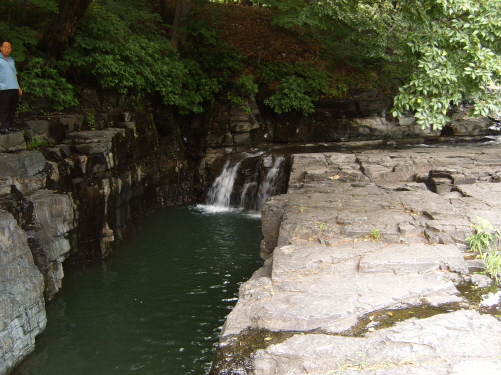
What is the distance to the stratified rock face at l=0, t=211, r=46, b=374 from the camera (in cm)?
575

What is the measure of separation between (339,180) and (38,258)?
19.5ft

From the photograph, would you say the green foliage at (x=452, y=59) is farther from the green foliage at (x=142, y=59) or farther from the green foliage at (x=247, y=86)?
the green foliage at (x=247, y=86)

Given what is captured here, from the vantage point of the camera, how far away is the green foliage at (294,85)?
15617mm

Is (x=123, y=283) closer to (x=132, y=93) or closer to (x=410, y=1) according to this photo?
(x=132, y=93)

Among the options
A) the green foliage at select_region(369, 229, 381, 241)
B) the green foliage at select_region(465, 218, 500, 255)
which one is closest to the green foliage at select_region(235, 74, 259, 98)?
the green foliage at select_region(369, 229, 381, 241)

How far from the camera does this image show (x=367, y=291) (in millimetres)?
4512

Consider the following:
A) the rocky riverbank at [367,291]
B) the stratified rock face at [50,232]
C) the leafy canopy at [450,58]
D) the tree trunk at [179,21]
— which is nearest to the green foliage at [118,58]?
the tree trunk at [179,21]

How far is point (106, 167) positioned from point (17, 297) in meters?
4.33

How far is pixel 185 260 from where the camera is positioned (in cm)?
951

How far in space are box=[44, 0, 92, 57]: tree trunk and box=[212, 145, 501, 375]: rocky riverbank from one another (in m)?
7.11

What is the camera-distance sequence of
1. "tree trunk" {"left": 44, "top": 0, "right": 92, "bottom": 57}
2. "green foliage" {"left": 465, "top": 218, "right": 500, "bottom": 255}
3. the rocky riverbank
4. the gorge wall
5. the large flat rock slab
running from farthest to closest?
"tree trunk" {"left": 44, "top": 0, "right": 92, "bottom": 57} < the gorge wall < "green foliage" {"left": 465, "top": 218, "right": 500, "bottom": 255} < the rocky riverbank < the large flat rock slab

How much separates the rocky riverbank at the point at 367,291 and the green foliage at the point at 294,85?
315 inches

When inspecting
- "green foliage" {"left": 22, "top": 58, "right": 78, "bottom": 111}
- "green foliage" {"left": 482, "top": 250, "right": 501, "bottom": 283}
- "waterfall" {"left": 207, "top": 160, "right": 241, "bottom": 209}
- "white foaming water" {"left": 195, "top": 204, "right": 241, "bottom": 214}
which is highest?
"green foliage" {"left": 22, "top": 58, "right": 78, "bottom": 111}

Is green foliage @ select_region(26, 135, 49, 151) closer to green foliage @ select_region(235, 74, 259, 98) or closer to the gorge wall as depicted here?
the gorge wall
